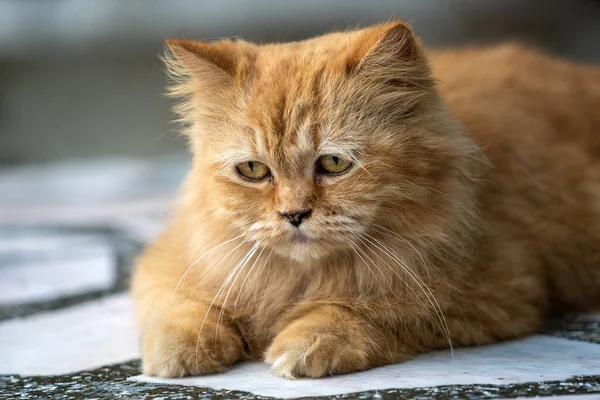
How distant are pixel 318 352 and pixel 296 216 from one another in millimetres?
324

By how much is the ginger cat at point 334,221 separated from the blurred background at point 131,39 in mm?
4775

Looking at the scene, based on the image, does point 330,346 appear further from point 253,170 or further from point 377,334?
point 253,170

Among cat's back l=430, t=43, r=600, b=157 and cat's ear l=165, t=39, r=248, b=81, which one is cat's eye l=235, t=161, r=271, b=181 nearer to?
cat's ear l=165, t=39, r=248, b=81

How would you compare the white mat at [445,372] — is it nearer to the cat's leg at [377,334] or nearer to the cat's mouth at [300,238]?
the cat's leg at [377,334]

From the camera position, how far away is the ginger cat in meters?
1.99

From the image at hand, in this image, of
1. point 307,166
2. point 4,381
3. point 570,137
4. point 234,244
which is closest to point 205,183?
point 234,244

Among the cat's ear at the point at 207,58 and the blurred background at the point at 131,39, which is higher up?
the blurred background at the point at 131,39

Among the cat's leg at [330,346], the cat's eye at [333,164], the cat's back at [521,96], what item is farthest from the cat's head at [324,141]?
the cat's back at [521,96]

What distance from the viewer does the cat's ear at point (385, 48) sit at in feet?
6.58

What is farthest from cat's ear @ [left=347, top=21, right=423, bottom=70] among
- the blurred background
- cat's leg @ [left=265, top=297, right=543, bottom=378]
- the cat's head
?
the blurred background

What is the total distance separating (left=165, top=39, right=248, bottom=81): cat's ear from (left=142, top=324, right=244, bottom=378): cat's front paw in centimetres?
67

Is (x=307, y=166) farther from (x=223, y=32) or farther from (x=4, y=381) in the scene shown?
(x=223, y=32)

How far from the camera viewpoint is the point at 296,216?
1.94m

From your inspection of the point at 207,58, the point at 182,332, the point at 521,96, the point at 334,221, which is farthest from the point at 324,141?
the point at 521,96
